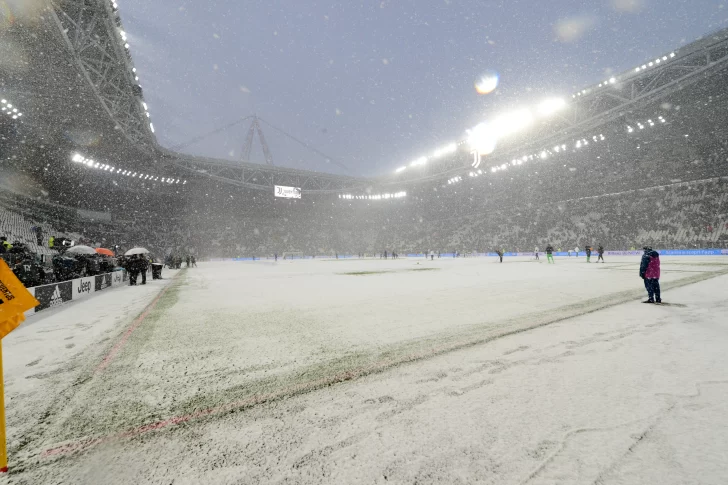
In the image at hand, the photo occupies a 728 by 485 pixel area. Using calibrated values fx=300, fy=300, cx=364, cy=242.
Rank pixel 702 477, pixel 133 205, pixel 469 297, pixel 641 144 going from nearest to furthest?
pixel 702 477
pixel 469 297
pixel 641 144
pixel 133 205

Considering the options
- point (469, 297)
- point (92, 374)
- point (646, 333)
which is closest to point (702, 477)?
point (646, 333)

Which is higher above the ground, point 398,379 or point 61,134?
point 61,134

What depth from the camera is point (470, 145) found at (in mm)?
40875

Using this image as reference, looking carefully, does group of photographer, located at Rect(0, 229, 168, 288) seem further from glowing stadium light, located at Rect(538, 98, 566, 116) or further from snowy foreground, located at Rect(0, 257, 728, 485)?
glowing stadium light, located at Rect(538, 98, 566, 116)

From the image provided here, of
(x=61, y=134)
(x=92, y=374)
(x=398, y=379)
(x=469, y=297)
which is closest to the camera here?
(x=398, y=379)

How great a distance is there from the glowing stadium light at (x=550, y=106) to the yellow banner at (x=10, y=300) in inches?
1466

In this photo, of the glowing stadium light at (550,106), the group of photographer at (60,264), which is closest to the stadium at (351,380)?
the group of photographer at (60,264)

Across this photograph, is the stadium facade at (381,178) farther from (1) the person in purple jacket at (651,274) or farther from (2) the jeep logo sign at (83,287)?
(1) the person in purple jacket at (651,274)

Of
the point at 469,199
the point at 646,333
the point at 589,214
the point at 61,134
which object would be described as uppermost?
the point at 61,134

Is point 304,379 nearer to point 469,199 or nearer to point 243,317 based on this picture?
point 243,317

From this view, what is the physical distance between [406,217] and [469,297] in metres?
54.2

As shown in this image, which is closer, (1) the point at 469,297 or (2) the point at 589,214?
(1) the point at 469,297

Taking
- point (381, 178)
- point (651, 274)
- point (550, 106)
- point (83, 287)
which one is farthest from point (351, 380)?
point (381, 178)

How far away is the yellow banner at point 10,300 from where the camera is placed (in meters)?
1.92
